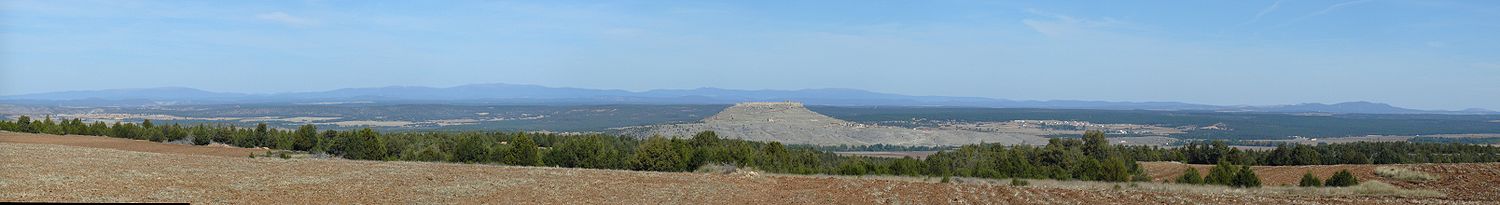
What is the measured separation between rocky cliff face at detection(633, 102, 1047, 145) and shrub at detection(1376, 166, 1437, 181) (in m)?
81.2

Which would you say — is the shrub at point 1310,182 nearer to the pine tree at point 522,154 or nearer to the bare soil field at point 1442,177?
the bare soil field at point 1442,177

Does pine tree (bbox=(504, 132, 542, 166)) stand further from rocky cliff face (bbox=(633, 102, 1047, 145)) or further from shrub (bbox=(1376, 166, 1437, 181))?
rocky cliff face (bbox=(633, 102, 1047, 145))

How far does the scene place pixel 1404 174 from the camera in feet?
122

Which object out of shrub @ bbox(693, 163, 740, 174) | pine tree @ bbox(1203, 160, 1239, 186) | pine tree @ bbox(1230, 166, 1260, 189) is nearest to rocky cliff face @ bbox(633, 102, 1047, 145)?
shrub @ bbox(693, 163, 740, 174)

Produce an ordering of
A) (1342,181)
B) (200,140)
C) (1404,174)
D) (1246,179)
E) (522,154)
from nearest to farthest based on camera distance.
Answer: (1342,181)
(1246,179)
(1404,174)
(522,154)
(200,140)

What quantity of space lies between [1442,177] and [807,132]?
9746cm

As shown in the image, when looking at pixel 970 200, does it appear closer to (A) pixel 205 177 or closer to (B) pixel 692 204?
(B) pixel 692 204

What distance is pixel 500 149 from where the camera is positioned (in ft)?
159

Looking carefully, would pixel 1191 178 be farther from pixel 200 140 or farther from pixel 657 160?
pixel 200 140

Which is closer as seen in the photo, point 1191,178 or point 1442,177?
point 1442,177

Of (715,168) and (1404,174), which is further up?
(1404,174)

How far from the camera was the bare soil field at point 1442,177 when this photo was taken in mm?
29547

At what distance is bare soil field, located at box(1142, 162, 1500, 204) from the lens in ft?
96.9

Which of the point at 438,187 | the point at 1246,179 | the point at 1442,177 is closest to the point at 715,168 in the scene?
the point at 438,187
